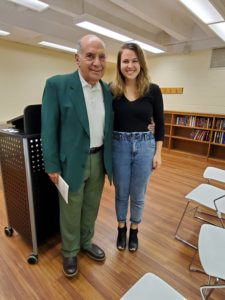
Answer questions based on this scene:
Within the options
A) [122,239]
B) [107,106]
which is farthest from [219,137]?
[107,106]

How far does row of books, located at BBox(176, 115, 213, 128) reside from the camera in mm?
4943

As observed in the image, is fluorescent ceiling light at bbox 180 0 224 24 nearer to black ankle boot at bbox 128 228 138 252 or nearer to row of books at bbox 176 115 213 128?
row of books at bbox 176 115 213 128

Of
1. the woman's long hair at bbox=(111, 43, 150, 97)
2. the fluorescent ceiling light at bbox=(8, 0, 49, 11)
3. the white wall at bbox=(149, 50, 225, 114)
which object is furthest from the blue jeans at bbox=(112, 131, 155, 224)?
the white wall at bbox=(149, 50, 225, 114)

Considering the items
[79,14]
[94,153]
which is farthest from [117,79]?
[79,14]

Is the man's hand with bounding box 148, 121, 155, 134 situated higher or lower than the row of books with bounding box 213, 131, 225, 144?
higher

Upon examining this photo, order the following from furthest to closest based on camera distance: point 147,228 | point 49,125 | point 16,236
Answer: point 147,228 → point 16,236 → point 49,125

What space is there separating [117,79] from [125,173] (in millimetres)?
731

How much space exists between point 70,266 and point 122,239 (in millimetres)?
525

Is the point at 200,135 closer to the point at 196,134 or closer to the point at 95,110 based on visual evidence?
the point at 196,134

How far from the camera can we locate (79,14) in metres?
3.21

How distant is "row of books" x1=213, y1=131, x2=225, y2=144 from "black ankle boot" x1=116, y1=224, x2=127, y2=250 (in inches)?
149

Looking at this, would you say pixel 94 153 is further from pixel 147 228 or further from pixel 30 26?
pixel 30 26

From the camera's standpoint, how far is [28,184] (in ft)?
5.21

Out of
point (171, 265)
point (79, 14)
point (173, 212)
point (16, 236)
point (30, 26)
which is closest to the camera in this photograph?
point (171, 265)
